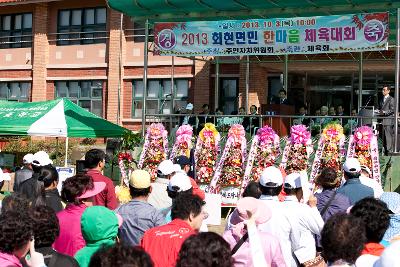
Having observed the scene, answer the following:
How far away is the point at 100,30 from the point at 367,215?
25809 millimetres

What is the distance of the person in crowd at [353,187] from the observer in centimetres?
762

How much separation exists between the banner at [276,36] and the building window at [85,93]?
39.7 feet

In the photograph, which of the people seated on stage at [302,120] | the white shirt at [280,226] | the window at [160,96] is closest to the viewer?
the white shirt at [280,226]

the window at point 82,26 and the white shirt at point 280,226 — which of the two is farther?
the window at point 82,26

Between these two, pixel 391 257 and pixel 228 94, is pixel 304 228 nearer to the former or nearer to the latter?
pixel 391 257

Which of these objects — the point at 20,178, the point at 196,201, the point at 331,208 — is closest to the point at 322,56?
the point at 20,178

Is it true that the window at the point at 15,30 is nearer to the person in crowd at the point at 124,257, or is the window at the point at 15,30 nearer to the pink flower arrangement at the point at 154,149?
the pink flower arrangement at the point at 154,149

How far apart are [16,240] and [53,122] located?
1331cm

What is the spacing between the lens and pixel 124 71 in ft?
93.4

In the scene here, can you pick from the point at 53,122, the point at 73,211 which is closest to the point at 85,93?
the point at 53,122

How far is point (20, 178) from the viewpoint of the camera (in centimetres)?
1147

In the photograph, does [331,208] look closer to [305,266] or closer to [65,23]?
[305,266]

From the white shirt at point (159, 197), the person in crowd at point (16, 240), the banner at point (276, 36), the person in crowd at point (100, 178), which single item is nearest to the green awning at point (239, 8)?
the banner at point (276, 36)

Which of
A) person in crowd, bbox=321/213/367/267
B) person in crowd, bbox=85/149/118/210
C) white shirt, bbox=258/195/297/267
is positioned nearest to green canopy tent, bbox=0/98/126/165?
person in crowd, bbox=85/149/118/210
